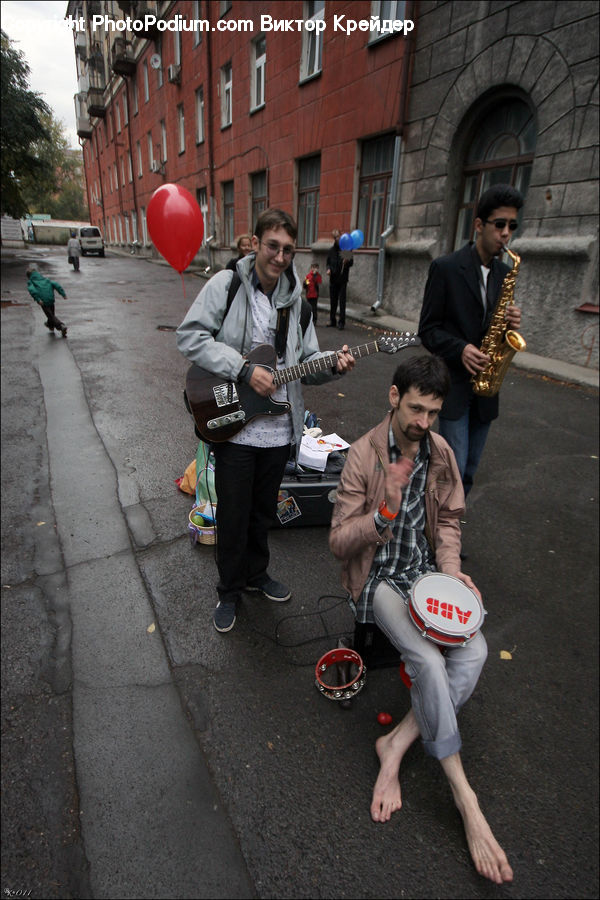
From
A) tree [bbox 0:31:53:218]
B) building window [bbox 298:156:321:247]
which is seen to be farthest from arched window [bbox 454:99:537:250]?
tree [bbox 0:31:53:218]

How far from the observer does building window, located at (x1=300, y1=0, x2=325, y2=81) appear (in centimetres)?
1333

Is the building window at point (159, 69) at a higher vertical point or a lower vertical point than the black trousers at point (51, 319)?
higher

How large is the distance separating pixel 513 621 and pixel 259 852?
1.97 m

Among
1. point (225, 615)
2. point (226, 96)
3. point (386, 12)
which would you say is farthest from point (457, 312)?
point (226, 96)

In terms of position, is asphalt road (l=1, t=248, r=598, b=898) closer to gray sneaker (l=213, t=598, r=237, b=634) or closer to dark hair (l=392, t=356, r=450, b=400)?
gray sneaker (l=213, t=598, r=237, b=634)

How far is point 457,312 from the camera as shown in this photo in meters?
2.82

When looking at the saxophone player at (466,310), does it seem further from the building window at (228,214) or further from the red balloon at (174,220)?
the building window at (228,214)

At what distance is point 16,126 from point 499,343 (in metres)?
25.6

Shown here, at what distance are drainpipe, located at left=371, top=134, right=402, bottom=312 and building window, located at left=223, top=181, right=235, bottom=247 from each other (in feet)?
39.9

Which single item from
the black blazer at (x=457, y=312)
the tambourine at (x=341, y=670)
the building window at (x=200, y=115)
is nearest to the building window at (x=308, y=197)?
the building window at (x=200, y=115)

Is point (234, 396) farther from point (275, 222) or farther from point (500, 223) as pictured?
point (500, 223)

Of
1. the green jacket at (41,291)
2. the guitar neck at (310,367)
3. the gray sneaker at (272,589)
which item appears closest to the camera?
the guitar neck at (310,367)

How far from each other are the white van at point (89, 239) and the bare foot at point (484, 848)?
130 ft

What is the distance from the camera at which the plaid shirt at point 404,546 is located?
210 centimetres
